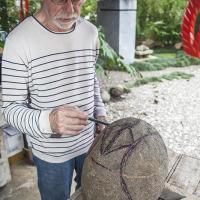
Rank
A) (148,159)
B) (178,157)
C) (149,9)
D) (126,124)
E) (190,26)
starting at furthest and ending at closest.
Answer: (149,9), (178,157), (126,124), (148,159), (190,26)

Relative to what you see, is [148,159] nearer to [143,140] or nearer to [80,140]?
[143,140]

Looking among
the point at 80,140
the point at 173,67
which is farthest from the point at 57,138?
the point at 173,67

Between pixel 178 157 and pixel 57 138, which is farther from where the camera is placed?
pixel 178 157

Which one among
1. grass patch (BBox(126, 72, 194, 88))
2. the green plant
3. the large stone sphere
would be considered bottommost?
grass patch (BBox(126, 72, 194, 88))

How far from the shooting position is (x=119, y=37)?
7.20 meters

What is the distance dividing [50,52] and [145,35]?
8.64 metres

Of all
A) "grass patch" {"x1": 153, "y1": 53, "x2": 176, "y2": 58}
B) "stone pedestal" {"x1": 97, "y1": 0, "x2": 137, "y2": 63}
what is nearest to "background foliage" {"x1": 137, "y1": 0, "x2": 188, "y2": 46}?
"grass patch" {"x1": 153, "y1": 53, "x2": 176, "y2": 58}

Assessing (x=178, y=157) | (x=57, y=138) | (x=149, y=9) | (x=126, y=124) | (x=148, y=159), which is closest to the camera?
(x=148, y=159)

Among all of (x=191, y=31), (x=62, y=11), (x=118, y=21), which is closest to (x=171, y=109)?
(x=118, y=21)

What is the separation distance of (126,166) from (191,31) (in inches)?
25.6

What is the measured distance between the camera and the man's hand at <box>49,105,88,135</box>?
1.16m

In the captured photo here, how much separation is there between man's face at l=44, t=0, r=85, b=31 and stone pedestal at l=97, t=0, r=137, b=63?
5.88 m

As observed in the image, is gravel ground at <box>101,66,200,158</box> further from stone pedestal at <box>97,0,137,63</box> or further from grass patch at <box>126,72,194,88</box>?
stone pedestal at <box>97,0,137,63</box>

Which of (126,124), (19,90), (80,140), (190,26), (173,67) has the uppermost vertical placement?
(190,26)
